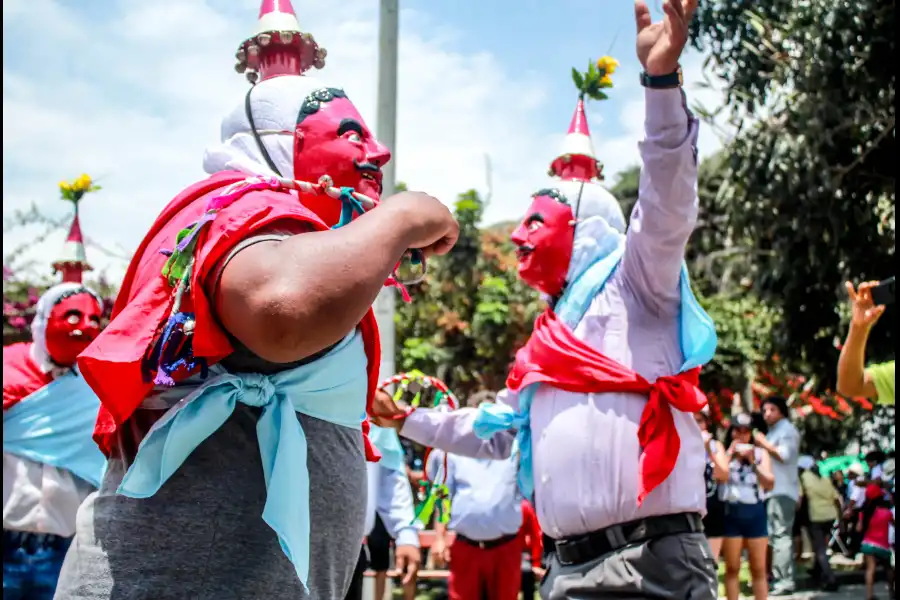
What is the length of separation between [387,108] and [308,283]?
158 inches

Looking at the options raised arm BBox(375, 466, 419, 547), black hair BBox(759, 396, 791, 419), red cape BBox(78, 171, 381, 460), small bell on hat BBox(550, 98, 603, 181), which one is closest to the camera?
red cape BBox(78, 171, 381, 460)

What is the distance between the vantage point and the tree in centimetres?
825

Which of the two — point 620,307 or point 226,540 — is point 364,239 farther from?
point 620,307

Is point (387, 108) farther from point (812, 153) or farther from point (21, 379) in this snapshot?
point (812, 153)

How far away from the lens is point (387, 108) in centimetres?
522

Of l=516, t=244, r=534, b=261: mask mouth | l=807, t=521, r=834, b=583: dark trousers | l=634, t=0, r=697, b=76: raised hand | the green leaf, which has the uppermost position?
the green leaf

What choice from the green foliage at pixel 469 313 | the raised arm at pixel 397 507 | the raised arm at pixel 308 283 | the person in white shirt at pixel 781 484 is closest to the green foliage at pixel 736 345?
the green foliage at pixel 469 313

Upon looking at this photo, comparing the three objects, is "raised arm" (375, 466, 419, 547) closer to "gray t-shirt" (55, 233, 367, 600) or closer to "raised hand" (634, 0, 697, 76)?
"raised hand" (634, 0, 697, 76)

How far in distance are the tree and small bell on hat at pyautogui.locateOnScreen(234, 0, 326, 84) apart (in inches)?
278

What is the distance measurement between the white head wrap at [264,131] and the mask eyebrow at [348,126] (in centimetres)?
12

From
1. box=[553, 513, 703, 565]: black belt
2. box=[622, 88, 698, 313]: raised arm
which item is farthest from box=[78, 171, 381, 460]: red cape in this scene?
box=[553, 513, 703, 565]: black belt

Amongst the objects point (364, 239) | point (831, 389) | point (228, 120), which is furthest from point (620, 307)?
point (831, 389)

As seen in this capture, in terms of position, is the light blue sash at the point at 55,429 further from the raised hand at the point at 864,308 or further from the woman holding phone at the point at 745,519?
the woman holding phone at the point at 745,519

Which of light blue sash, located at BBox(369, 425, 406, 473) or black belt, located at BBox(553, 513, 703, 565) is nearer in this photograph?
black belt, located at BBox(553, 513, 703, 565)
